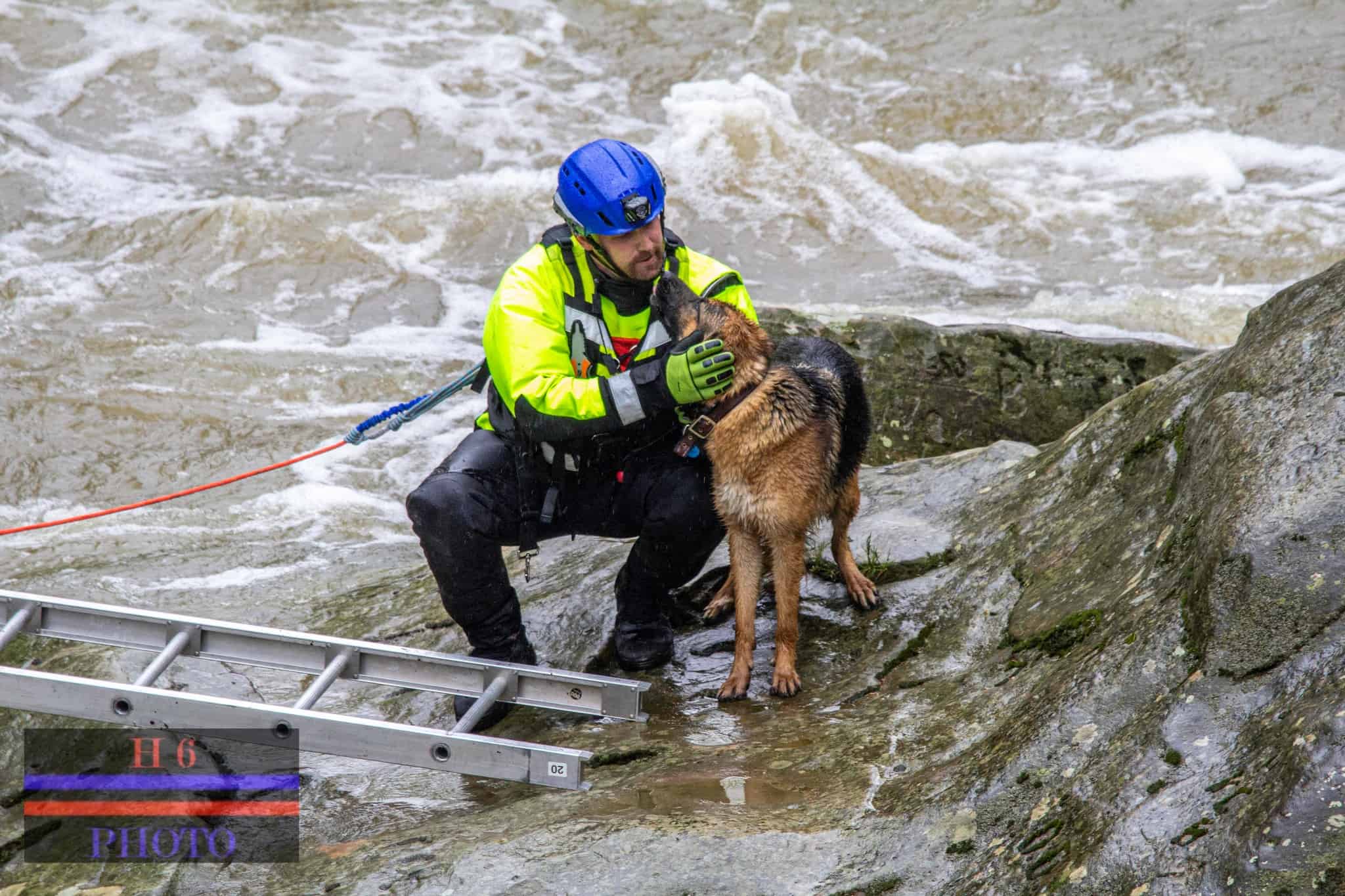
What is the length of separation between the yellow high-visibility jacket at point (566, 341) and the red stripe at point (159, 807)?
4.65 feet

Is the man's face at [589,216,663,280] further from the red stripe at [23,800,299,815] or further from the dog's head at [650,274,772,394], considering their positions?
the red stripe at [23,800,299,815]

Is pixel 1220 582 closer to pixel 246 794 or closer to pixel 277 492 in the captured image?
pixel 246 794

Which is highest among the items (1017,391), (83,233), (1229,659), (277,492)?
(1229,659)

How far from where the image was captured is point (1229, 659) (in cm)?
248

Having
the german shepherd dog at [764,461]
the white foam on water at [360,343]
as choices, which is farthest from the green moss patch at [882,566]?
the white foam on water at [360,343]

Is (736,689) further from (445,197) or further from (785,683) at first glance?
(445,197)

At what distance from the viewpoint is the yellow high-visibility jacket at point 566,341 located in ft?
12.7

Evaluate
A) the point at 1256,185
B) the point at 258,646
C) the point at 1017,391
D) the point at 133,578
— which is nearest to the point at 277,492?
the point at 133,578

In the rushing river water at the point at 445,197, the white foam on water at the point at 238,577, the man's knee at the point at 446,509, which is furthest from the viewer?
the rushing river water at the point at 445,197

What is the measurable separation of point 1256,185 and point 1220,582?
10228 mm

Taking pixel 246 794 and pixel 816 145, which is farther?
pixel 816 145

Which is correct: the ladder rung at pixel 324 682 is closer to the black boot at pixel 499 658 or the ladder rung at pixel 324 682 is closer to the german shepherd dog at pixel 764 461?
the black boot at pixel 499 658

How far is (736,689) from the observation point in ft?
12.9

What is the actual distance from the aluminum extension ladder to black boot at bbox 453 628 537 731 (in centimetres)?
21
